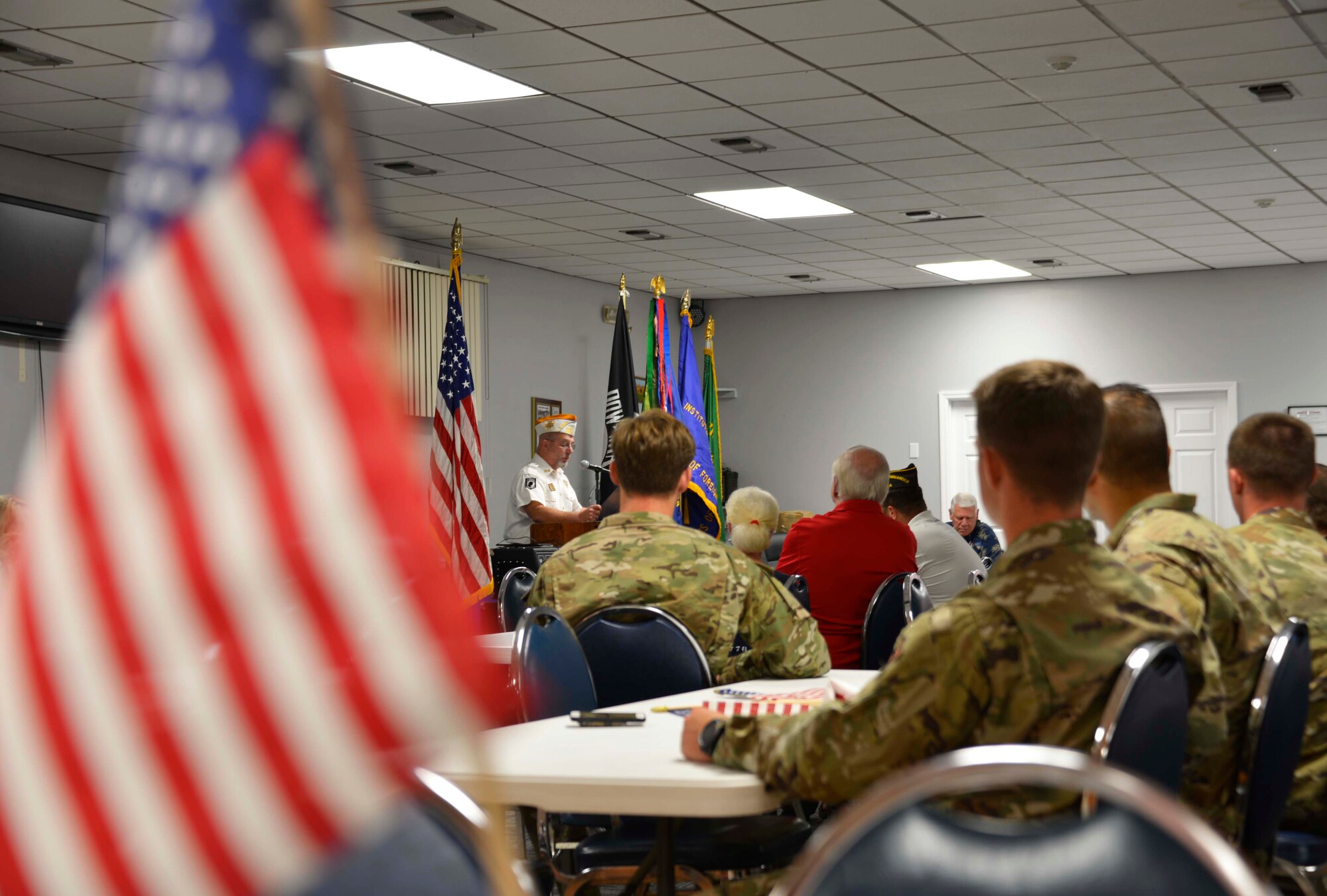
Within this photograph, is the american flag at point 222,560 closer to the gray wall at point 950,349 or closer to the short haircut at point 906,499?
the short haircut at point 906,499

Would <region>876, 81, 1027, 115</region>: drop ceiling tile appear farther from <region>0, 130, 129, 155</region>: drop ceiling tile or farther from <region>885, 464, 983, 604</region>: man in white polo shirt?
<region>0, 130, 129, 155</region>: drop ceiling tile

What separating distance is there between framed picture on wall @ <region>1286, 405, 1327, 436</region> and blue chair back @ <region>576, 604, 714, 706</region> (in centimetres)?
949

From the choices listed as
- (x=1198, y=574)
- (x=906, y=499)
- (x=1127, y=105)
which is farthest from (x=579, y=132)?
(x=1198, y=574)

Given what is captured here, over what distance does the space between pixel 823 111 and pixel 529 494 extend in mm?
3465

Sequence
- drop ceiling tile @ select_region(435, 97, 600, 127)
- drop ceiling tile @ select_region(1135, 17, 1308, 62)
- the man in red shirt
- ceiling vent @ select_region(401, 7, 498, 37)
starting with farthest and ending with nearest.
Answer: drop ceiling tile @ select_region(435, 97, 600, 127) → drop ceiling tile @ select_region(1135, 17, 1308, 62) → ceiling vent @ select_region(401, 7, 498, 37) → the man in red shirt

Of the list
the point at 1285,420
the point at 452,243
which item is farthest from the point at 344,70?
the point at 1285,420

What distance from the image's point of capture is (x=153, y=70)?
5805 mm

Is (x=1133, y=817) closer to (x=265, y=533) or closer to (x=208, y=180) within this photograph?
(x=265, y=533)

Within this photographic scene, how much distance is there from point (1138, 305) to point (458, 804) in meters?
11.7

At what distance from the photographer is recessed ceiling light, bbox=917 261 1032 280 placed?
451 inches

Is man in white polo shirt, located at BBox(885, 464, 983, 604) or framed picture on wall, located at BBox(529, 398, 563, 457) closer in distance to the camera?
man in white polo shirt, located at BBox(885, 464, 983, 604)

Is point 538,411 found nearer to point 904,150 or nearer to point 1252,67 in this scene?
point 904,150

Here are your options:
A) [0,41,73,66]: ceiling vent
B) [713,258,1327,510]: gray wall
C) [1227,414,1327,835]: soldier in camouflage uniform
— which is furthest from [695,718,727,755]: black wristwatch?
[713,258,1327,510]: gray wall

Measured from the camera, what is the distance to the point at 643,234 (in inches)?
391
